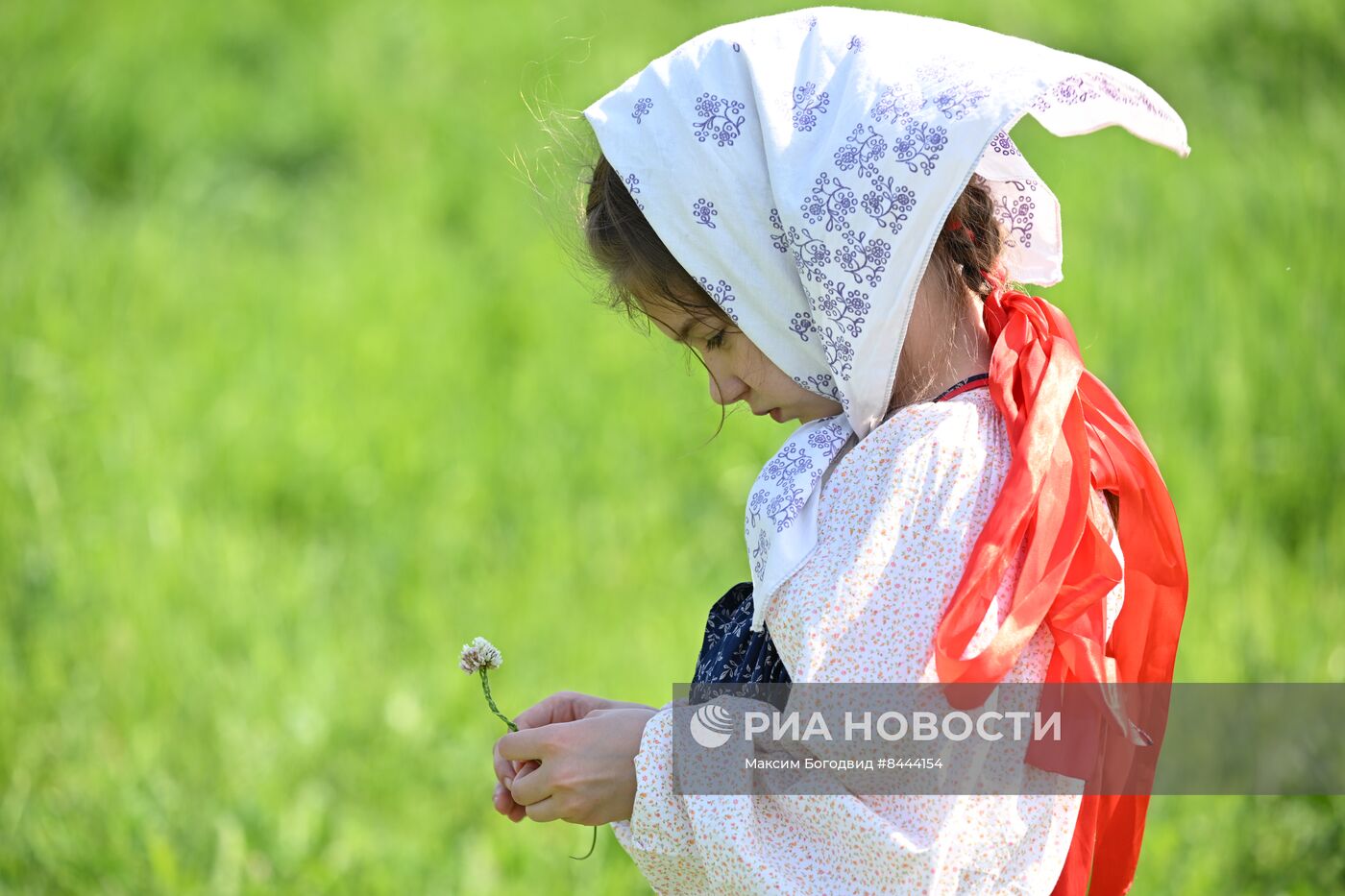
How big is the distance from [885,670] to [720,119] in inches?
23.6

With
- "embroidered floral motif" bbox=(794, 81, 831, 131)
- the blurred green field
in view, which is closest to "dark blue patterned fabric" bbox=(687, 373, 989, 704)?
"embroidered floral motif" bbox=(794, 81, 831, 131)

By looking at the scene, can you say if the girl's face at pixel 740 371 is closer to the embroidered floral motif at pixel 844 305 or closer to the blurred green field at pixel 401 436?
the embroidered floral motif at pixel 844 305

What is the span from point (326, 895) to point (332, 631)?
828 mm

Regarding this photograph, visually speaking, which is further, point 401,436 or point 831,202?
point 401,436

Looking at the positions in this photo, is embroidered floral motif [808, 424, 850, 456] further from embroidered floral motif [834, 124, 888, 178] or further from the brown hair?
embroidered floral motif [834, 124, 888, 178]

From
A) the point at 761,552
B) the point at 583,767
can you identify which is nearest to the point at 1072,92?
the point at 761,552

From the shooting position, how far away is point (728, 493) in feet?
13.0

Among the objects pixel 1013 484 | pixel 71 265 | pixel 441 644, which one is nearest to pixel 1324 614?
pixel 441 644

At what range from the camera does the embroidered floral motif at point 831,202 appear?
4.50 ft

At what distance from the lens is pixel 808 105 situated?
1.42 meters

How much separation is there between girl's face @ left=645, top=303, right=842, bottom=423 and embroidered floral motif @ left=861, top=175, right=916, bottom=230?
234mm

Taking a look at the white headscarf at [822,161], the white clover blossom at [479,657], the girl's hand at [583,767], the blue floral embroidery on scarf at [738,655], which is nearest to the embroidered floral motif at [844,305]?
the white headscarf at [822,161]

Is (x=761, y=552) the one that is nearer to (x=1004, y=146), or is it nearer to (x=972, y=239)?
(x=972, y=239)

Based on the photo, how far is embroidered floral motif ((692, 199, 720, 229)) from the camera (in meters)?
1.46
